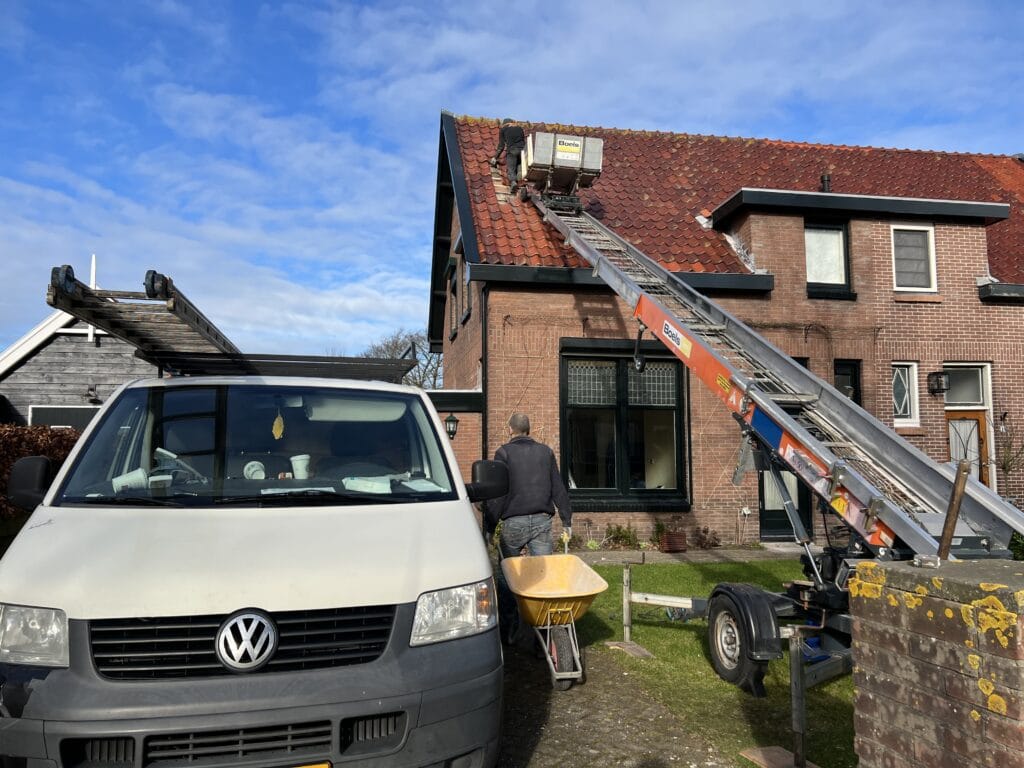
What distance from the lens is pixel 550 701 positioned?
193 inches

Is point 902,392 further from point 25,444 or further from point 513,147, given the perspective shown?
point 25,444

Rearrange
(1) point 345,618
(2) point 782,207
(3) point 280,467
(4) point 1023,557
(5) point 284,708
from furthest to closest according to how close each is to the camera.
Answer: (2) point 782,207 < (4) point 1023,557 < (3) point 280,467 < (1) point 345,618 < (5) point 284,708

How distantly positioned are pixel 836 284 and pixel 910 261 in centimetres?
151

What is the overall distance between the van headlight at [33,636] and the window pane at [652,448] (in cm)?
1045

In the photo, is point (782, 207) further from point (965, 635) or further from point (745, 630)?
point (965, 635)

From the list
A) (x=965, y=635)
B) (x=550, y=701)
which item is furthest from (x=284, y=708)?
(x=550, y=701)

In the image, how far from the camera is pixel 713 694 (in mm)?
5055

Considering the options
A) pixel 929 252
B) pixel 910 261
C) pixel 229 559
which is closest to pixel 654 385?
pixel 910 261

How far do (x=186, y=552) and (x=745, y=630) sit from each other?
11.5 ft

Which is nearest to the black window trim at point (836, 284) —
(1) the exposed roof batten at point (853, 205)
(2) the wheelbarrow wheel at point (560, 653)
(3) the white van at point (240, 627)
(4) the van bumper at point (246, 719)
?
(1) the exposed roof batten at point (853, 205)

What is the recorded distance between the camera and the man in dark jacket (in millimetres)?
6305

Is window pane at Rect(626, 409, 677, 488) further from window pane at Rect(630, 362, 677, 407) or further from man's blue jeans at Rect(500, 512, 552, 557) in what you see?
man's blue jeans at Rect(500, 512, 552, 557)

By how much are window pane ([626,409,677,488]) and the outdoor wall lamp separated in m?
4.59

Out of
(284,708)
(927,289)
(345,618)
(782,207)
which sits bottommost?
(284,708)
